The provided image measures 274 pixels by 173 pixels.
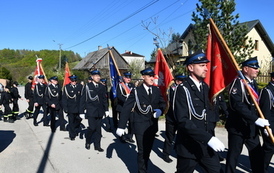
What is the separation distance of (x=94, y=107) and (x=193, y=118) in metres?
3.97

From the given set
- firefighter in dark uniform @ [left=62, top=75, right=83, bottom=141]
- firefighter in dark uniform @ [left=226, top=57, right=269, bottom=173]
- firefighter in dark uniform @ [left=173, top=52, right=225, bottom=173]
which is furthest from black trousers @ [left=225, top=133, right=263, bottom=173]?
firefighter in dark uniform @ [left=62, top=75, right=83, bottom=141]

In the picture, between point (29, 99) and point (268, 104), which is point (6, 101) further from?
point (268, 104)

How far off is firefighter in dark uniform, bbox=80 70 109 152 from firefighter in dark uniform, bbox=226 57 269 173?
349 centimetres

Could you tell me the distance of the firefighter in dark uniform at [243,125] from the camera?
394cm

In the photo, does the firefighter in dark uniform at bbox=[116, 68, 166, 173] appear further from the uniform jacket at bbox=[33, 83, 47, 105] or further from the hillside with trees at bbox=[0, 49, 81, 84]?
the hillside with trees at bbox=[0, 49, 81, 84]

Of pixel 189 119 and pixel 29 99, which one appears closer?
pixel 189 119

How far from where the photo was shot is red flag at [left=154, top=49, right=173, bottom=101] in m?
5.95

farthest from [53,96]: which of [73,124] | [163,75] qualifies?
[163,75]

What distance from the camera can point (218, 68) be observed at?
3.89 metres

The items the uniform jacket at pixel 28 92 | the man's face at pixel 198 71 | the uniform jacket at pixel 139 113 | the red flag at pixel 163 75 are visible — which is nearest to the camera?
the man's face at pixel 198 71

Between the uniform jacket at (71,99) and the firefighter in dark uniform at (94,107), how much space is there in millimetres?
1624

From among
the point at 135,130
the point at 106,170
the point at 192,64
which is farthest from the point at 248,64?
the point at 106,170

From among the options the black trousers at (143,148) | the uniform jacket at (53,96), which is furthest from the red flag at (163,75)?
the uniform jacket at (53,96)

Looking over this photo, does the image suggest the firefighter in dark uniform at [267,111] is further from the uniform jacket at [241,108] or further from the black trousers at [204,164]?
the black trousers at [204,164]
